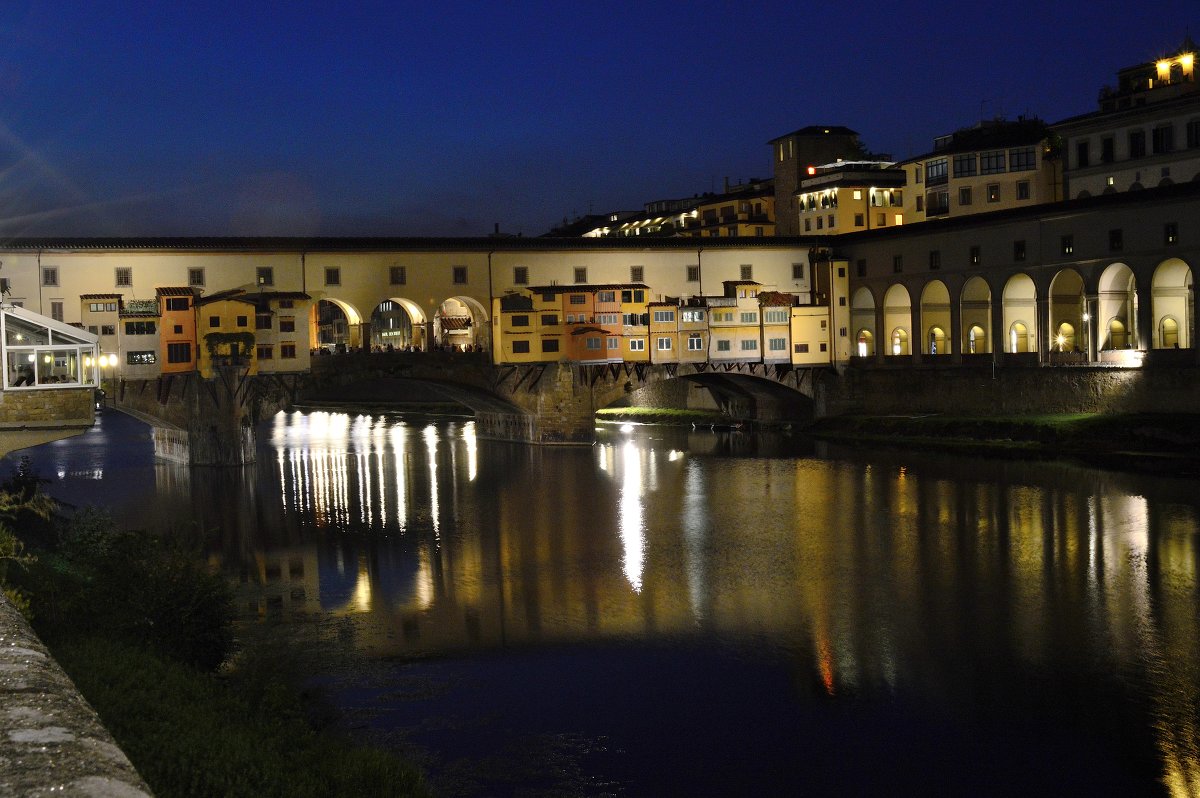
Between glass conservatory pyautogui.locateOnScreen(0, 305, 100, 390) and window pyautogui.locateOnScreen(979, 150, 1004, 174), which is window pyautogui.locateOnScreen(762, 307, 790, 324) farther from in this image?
glass conservatory pyautogui.locateOnScreen(0, 305, 100, 390)

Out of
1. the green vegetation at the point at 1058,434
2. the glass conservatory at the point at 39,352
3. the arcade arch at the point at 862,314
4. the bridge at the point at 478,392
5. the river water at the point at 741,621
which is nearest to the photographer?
the river water at the point at 741,621

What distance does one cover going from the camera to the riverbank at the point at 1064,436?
1226 inches

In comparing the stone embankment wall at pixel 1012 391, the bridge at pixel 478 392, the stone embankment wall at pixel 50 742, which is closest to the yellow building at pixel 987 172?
the stone embankment wall at pixel 1012 391

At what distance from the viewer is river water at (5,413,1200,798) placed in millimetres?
11047

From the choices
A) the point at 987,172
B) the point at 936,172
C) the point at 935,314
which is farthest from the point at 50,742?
the point at 936,172

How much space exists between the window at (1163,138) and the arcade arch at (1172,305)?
25.0 feet

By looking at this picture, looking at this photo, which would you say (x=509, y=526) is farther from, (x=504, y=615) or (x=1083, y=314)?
(x=1083, y=314)

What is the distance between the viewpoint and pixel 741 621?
15938 mm

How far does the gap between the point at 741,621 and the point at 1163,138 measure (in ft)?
113

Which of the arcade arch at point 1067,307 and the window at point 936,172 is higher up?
the window at point 936,172

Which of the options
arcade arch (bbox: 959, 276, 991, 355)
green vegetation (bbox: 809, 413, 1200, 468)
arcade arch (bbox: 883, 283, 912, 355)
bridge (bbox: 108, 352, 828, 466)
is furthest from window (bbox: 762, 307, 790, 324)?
arcade arch (bbox: 959, 276, 991, 355)

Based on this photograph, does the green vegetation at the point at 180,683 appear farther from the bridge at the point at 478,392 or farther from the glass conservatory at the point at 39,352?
the bridge at the point at 478,392

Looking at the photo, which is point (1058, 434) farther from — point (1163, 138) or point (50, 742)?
point (50, 742)

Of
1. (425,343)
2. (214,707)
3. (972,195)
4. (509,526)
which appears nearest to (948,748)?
(214,707)
